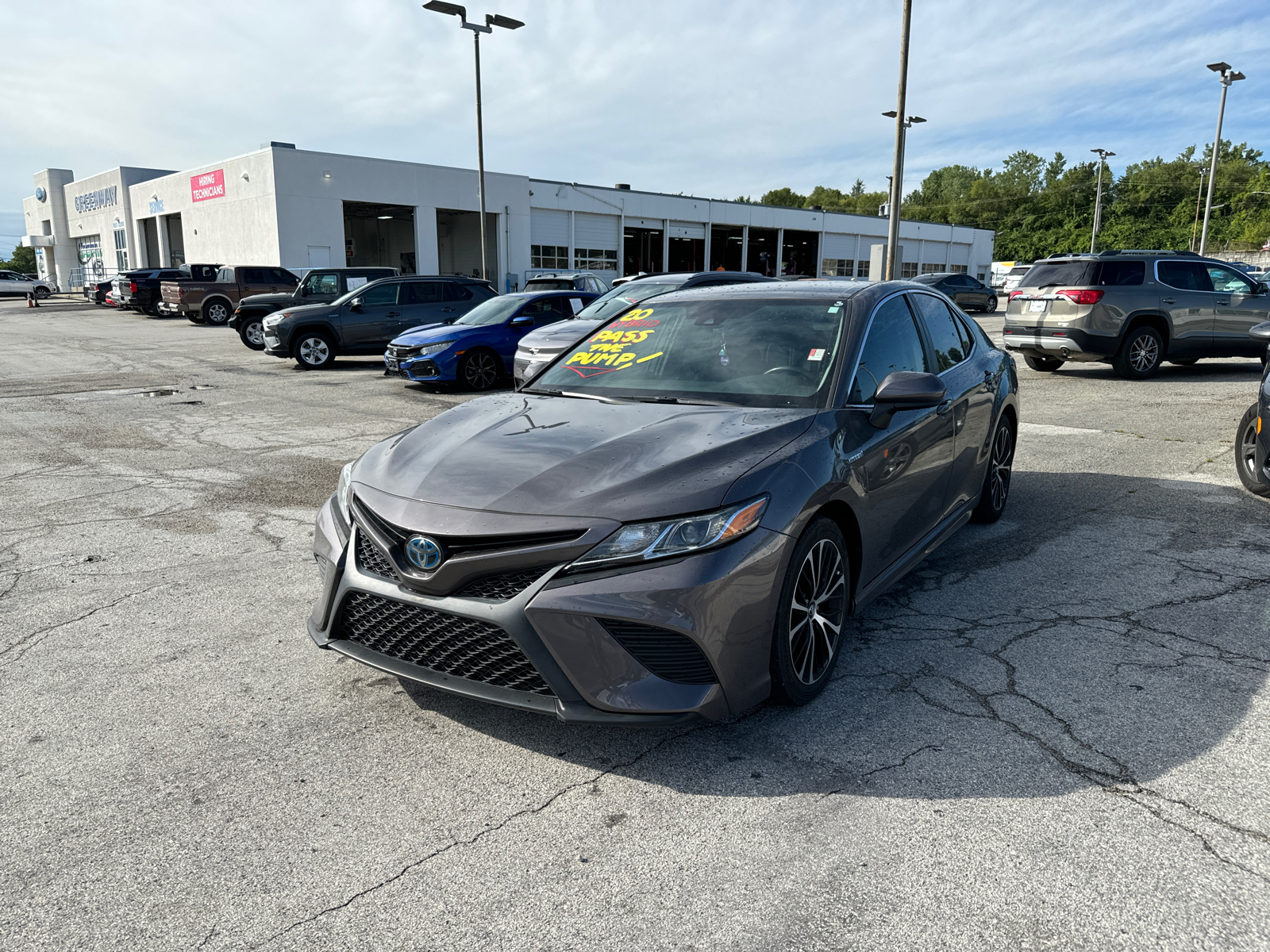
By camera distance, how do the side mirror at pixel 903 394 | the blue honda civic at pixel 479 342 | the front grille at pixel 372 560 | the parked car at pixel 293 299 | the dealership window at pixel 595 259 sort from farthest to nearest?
the dealership window at pixel 595 259 < the parked car at pixel 293 299 < the blue honda civic at pixel 479 342 < the side mirror at pixel 903 394 < the front grille at pixel 372 560

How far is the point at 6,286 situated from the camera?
52344 millimetres

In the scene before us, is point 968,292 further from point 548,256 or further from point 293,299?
point 293,299

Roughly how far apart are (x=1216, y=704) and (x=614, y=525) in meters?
2.47

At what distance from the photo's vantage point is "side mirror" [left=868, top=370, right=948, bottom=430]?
11.7 ft

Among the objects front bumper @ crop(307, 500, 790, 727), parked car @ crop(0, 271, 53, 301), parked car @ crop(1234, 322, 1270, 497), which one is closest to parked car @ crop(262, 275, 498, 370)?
parked car @ crop(1234, 322, 1270, 497)

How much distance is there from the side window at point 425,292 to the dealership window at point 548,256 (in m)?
27.3

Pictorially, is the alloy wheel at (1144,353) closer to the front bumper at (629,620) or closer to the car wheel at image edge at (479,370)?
the car wheel at image edge at (479,370)

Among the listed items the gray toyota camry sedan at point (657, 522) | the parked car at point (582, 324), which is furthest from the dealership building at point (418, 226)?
the gray toyota camry sedan at point (657, 522)

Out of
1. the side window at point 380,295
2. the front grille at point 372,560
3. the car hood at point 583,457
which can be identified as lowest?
the front grille at point 372,560

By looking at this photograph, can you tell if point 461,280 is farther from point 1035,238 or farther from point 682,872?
point 1035,238

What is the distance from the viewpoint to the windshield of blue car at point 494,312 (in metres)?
13.7

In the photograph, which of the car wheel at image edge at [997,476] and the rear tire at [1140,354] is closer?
the car wheel at image edge at [997,476]

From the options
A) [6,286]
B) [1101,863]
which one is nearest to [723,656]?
[1101,863]

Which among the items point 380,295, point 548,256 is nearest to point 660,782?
point 380,295
